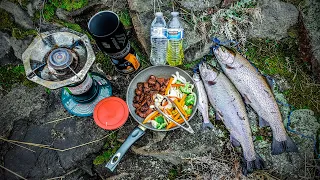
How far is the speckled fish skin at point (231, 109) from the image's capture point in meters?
3.44

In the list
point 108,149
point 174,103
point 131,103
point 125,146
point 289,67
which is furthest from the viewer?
point 289,67

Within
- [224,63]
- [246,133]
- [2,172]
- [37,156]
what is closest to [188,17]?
[224,63]

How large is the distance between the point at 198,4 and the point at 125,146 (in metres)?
2.09

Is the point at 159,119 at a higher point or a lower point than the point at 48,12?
lower

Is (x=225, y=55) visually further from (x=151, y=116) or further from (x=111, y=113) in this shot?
(x=111, y=113)

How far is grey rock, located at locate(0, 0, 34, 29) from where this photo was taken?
3.89 meters

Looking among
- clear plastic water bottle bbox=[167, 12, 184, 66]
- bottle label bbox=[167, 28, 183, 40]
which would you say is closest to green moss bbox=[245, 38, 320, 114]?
clear plastic water bottle bbox=[167, 12, 184, 66]

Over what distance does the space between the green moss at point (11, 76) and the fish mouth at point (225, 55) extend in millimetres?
2603

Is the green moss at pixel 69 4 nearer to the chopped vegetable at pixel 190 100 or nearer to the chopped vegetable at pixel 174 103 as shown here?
the chopped vegetable at pixel 174 103

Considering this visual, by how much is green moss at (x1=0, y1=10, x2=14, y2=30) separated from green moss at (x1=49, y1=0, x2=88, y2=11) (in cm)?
63

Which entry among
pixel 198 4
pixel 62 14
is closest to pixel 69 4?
pixel 62 14

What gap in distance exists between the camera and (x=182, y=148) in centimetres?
353

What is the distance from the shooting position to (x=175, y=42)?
3607mm

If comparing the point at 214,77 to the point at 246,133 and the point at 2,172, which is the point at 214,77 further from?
the point at 2,172
